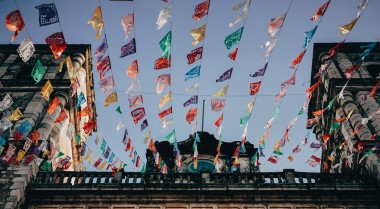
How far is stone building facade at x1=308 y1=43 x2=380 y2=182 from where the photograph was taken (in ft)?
47.2

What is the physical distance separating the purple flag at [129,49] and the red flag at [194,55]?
6.85ft

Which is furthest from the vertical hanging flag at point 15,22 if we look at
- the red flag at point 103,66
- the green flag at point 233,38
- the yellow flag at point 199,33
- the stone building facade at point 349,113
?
the stone building facade at point 349,113

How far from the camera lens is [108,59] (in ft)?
46.2

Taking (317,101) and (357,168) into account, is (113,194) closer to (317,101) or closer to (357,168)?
(357,168)

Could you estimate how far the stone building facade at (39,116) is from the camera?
13406 mm

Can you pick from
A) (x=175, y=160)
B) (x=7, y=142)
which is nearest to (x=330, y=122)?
(x=175, y=160)

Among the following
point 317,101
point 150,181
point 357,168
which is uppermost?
point 317,101

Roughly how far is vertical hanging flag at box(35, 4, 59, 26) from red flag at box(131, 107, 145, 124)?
17.6 ft

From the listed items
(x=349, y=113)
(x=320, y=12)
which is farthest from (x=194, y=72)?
(x=349, y=113)

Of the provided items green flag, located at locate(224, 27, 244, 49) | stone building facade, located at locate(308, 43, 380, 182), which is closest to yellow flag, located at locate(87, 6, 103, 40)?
green flag, located at locate(224, 27, 244, 49)

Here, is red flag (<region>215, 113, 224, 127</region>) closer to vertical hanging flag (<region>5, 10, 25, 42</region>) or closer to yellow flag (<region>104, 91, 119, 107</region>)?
yellow flag (<region>104, 91, 119, 107</region>)

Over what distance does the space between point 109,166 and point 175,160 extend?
3.58 meters

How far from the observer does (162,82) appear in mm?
14242

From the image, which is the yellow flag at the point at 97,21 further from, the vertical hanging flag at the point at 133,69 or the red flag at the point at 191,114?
the red flag at the point at 191,114
